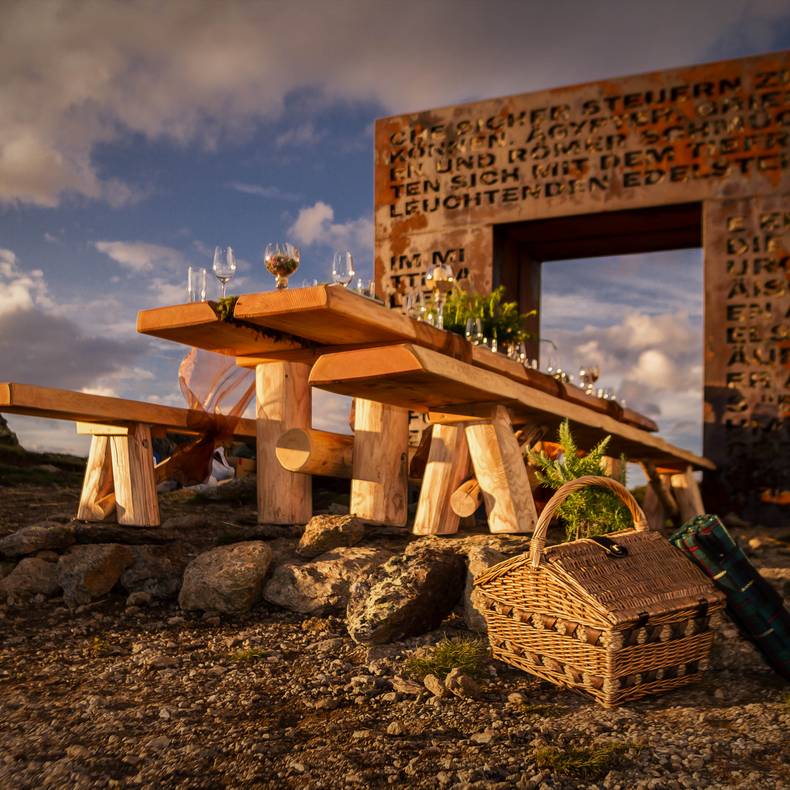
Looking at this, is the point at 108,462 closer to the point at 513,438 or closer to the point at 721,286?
the point at 513,438

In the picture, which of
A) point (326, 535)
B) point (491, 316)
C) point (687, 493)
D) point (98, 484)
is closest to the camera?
point (326, 535)

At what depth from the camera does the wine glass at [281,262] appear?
4.89 metres

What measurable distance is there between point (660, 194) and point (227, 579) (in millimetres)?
7450

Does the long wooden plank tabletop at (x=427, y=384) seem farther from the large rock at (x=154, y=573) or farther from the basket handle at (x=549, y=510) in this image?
the large rock at (x=154, y=573)

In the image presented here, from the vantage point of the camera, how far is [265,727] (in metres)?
2.65

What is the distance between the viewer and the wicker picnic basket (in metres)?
2.92

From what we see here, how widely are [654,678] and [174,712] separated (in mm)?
1696

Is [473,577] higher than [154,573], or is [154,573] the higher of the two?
[473,577]

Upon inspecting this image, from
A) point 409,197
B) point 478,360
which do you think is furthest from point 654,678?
point 409,197

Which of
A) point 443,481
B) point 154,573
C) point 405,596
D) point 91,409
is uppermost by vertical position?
point 91,409

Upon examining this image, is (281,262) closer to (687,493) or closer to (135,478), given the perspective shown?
(135,478)

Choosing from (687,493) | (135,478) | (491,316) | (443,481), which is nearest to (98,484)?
(135,478)

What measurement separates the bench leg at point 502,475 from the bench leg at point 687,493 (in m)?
4.71

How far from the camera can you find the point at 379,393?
4461 millimetres
